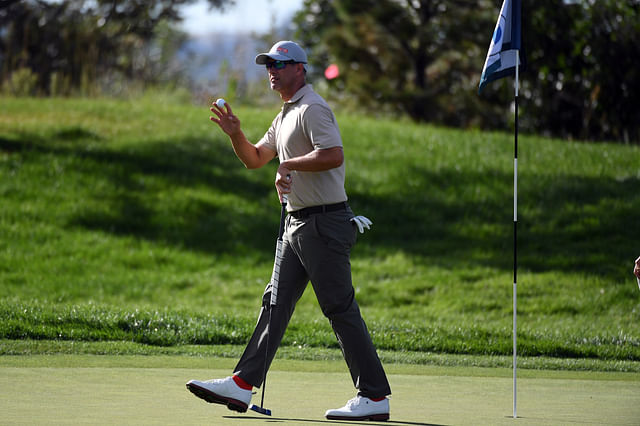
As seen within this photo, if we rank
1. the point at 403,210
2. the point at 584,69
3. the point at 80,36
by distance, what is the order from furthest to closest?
the point at 80,36
the point at 584,69
the point at 403,210

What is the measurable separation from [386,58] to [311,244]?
23324 millimetres

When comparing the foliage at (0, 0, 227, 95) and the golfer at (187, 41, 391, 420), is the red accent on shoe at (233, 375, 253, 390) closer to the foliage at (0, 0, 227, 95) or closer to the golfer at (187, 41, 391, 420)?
the golfer at (187, 41, 391, 420)

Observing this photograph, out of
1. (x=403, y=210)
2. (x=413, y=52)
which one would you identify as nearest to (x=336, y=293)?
(x=403, y=210)

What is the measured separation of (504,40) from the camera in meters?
6.81

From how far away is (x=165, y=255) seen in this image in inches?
631

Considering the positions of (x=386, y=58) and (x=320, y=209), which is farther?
(x=386, y=58)

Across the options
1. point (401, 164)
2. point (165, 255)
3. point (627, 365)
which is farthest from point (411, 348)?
point (401, 164)

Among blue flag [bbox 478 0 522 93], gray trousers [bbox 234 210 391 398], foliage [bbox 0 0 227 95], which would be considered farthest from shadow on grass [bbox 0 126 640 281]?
gray trousers [bbox 234 210 391 398]

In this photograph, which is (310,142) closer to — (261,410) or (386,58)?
(261,410)

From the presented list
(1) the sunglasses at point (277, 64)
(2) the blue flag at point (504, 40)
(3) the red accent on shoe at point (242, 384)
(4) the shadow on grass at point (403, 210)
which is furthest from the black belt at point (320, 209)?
(4) the shadow on grass at point (403, 210)

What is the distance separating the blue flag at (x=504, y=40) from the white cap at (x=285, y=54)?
140 cm

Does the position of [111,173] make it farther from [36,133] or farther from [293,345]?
[293,345]

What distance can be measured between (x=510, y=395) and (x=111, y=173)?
42.2 ft

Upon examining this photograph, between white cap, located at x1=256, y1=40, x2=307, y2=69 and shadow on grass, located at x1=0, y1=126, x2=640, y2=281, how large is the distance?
9845 millimetres
